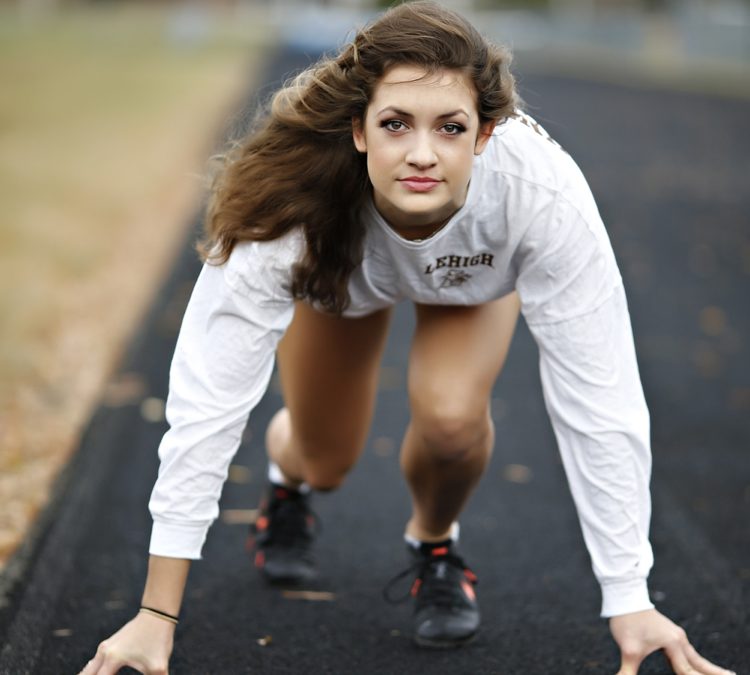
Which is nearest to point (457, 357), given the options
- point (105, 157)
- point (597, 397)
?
point (597, 397)

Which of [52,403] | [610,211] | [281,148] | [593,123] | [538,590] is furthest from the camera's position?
[593,123]

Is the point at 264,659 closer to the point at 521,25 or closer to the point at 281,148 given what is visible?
the point at 281,148

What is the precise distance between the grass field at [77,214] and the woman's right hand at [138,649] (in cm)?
139

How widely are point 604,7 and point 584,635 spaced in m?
55.0

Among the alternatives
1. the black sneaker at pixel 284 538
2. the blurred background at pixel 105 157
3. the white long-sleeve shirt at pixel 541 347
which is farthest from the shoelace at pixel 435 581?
the blurred background at pixel 105 157

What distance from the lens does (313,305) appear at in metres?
3.34

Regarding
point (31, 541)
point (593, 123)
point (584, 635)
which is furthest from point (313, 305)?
point (593, 123)

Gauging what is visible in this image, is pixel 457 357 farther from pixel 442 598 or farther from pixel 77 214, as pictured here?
pixel 77 214

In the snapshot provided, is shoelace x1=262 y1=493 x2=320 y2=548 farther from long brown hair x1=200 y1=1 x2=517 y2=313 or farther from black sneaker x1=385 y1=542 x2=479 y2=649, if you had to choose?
long brown hair x1=200 y1=1 x2=517 y2=313

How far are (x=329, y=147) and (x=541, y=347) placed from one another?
68cm

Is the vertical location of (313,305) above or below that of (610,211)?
below

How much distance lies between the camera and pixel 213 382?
9.40 feet

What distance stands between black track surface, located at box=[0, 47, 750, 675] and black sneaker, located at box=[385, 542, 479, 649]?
0.17ft

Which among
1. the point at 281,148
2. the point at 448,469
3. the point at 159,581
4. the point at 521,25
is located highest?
the point at 521,25
